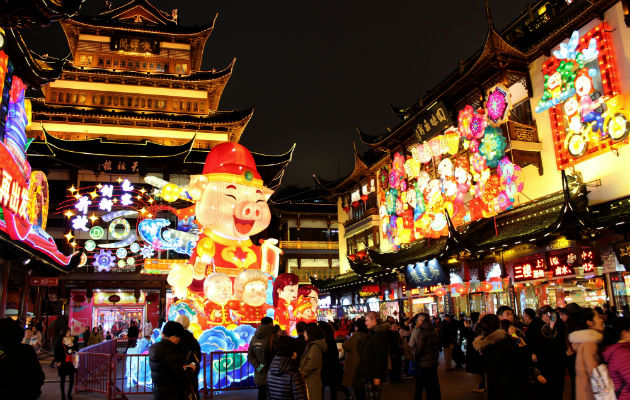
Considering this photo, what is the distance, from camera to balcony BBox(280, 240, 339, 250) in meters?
39.1

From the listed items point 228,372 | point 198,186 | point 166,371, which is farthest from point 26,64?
point 166,371

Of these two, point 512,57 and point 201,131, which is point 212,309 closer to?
point 512,57

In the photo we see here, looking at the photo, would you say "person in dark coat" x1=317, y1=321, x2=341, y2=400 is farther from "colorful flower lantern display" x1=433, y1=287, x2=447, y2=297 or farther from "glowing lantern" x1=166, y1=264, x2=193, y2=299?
"colorful flower lantern display" x1=433, y1=287, x2=447, y2=297

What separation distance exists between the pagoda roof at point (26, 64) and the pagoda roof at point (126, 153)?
490 inches

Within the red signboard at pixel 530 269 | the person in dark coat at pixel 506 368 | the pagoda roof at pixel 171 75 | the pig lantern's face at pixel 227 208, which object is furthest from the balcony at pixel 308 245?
the person in dark coat at pixel 506 368

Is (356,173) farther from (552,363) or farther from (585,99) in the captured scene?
(552,363)

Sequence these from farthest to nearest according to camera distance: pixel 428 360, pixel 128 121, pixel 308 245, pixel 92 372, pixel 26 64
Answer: pixel 308 245 → pixel 128 121 → pixel 26 64 → pixel 92 372 → pixel 428 360

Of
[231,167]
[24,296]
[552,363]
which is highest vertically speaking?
[231,167]

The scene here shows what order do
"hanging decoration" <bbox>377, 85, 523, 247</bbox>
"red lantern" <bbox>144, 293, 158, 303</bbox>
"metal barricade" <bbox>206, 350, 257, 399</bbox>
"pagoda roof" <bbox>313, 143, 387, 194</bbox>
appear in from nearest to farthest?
"metal barricade" <bbox>206, 350, 257, 399</bbox> → "hanging decoration" <bbox>377, 85, 523, 247</bbox> → "pagoda roof" <bbox>313, 143, 387, 194</bbox> → "red lantern" <bbox>144, 293, 158, 303</bbox>

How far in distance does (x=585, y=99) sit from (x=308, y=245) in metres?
28.6

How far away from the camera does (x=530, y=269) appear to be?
50.3ft

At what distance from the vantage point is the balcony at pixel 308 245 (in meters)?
39.1

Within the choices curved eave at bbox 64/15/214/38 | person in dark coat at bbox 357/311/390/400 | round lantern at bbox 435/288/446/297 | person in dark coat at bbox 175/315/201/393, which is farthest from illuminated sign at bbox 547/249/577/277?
curved eave at bbox 64/15/214/38

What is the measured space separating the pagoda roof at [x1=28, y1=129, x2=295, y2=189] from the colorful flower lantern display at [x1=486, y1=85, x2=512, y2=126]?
19.1 metres
